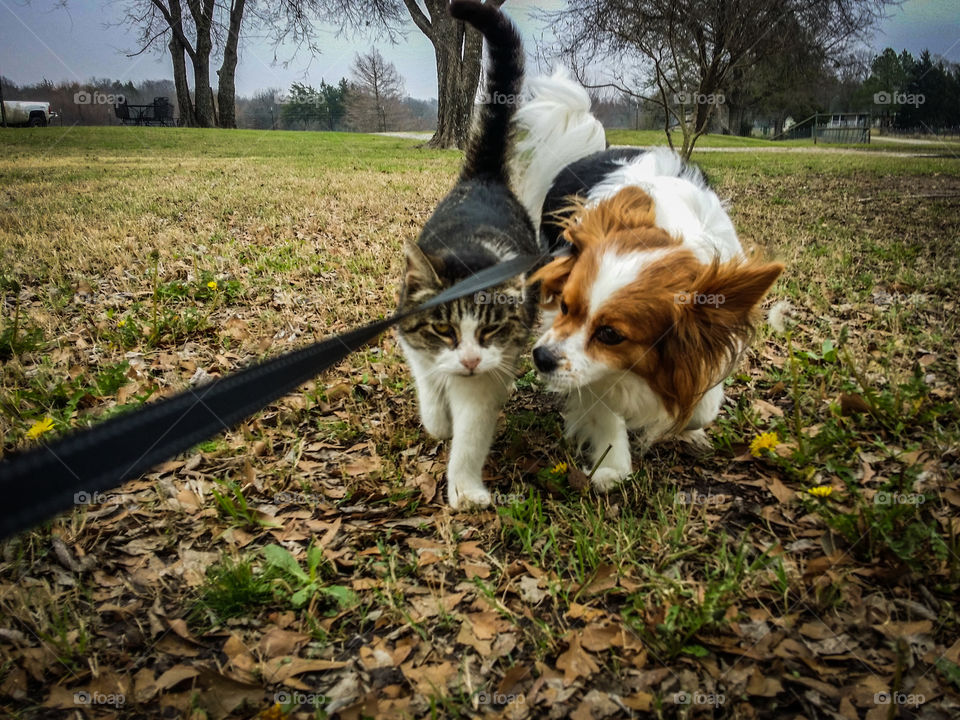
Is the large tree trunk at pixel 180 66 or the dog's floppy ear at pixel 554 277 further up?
the large tree trunk at pixel 180 66

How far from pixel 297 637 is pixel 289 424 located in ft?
4.99

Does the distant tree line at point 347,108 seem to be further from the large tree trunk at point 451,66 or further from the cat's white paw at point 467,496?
the cat's white paw at point 467,496

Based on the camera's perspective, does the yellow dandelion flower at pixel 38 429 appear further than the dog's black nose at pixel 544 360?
Yes

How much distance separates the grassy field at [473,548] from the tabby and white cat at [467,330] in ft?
0.85

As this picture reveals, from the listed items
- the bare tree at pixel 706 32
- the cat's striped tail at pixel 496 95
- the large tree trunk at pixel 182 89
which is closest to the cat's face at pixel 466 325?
the cat's striped tail at pixel 496 95

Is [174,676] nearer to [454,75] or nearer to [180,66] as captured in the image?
[454,75]

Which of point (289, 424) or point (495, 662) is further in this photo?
point (289, 424)

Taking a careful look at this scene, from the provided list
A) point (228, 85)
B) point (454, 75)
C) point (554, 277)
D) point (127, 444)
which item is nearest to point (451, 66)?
point (454, 75)

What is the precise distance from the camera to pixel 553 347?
2240mm

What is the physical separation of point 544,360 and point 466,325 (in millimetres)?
548

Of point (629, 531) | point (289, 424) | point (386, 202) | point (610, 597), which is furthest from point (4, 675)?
point (386, 202)

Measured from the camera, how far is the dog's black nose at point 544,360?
2.21 m

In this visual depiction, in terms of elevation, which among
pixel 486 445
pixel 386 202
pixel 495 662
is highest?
pixel 386 202

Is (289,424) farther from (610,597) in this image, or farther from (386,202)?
(386,202)
